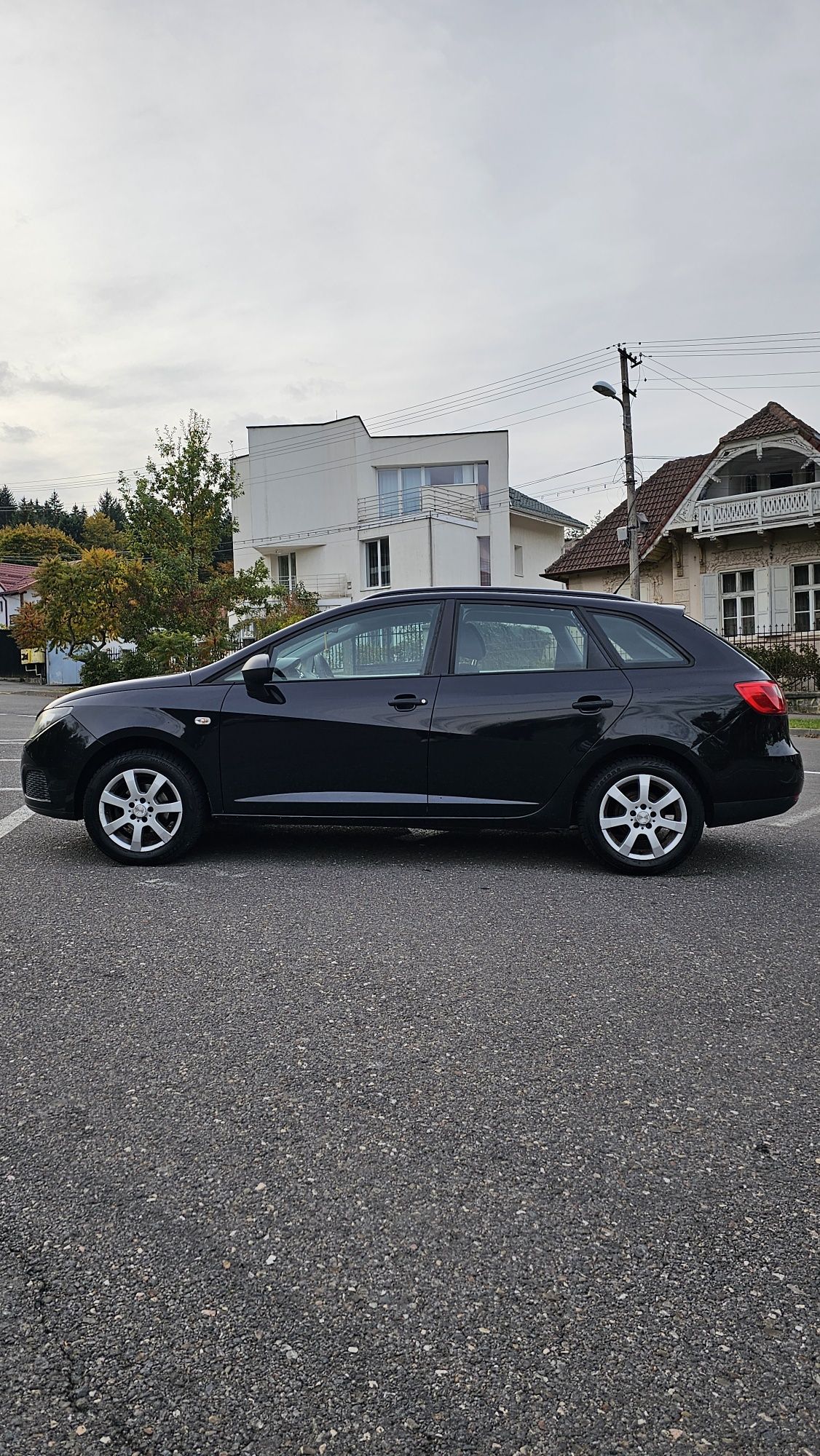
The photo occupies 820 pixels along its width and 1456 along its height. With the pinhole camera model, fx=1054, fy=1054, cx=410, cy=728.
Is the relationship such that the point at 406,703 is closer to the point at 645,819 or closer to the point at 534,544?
the point at 645,819

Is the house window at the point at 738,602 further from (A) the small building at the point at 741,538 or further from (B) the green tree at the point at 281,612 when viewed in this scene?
(B) the green tree at the point at 281,612

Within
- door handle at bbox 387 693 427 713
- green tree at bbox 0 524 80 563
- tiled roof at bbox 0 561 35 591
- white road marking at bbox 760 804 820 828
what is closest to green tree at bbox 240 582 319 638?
white road marking at bbox 760 804 820 828

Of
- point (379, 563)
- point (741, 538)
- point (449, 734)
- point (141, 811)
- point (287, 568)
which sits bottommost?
point (141, 811)

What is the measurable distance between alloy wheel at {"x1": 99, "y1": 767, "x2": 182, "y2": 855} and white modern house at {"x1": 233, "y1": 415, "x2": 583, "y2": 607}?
35.7 meters

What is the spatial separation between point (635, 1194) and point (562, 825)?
12.1 feet

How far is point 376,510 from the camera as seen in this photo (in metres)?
45.1

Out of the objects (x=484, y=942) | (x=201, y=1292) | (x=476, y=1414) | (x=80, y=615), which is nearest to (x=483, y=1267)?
(x=476, y=1414)

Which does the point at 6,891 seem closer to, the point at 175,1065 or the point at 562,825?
the point at 175,1065

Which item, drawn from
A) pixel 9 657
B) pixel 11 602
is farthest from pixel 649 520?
pixel 11 602

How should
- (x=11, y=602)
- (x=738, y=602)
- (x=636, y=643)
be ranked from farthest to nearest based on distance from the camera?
1. (x=11, y=602)
2. (x=738, y=602)
3. (x=636, y=643)

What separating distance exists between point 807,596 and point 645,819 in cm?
2689

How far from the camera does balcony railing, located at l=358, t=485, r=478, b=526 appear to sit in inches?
1713

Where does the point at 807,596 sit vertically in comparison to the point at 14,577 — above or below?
below

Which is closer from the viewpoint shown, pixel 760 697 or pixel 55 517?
pixel 760 697
